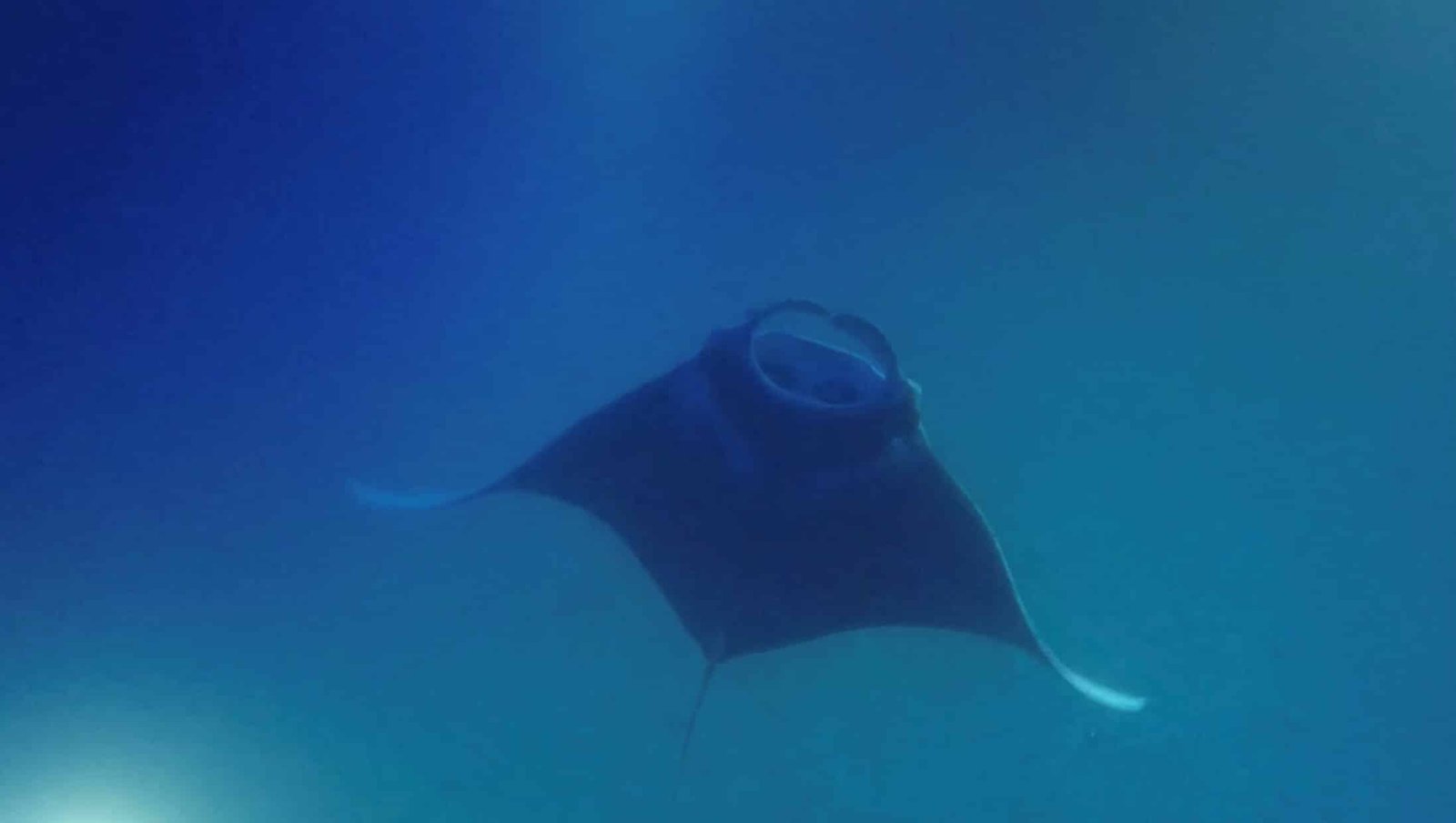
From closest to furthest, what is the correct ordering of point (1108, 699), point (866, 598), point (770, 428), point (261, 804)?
point (770, 428) < point (1108, 699) < point (866, 598) < point (261, 804)

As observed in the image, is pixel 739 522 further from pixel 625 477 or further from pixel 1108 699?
pixel 1108 699

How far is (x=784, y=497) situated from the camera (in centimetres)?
346

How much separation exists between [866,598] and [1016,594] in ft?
1.75

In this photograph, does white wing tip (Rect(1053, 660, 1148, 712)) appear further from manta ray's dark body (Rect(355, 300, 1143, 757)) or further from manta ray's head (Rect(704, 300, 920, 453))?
manta ray's head (Rect(704, 300, 920, 453))

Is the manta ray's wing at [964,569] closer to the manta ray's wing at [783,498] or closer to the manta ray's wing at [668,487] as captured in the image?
the manta ray's wing at [783,498]

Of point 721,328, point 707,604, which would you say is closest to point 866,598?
point 707,604

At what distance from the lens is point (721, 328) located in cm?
348

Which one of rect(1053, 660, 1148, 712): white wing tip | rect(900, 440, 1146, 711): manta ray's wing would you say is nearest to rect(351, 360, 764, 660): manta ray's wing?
rect(900, 440, 1146, 711): manta ray's wing

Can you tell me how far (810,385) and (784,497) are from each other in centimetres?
36

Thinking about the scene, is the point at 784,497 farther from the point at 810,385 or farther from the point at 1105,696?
the point at 1105,696

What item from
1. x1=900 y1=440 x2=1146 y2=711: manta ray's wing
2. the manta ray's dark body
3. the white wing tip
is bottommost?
the white wing tip

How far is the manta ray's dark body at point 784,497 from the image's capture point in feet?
11.0

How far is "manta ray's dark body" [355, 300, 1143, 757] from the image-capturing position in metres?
3.36

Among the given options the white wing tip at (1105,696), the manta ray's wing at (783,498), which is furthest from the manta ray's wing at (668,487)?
the white wing tip at (1105,696)
